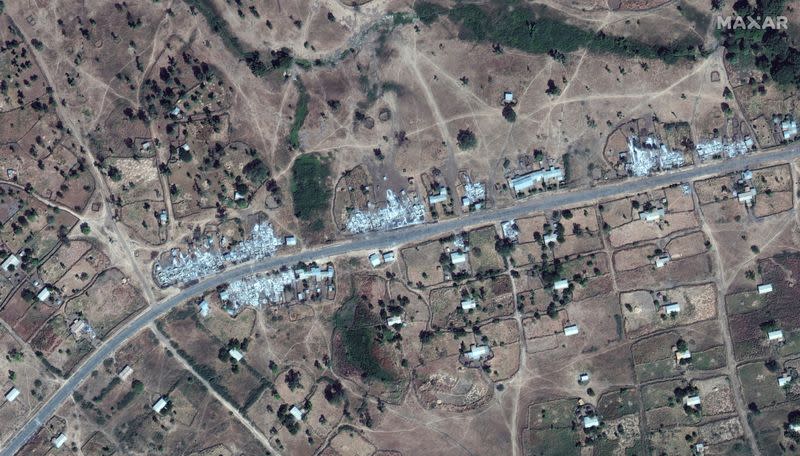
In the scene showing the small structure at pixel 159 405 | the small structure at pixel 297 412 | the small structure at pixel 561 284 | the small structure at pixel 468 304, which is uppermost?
the small structure at pixel 561 284

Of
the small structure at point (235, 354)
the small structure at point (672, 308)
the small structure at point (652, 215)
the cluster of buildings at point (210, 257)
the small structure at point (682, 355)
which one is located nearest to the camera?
the small structure at point (652, 215)

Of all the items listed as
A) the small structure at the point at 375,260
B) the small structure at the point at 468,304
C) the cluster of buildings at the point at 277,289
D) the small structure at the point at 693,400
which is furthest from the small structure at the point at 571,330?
the cluster of buildings at the point at 277,289

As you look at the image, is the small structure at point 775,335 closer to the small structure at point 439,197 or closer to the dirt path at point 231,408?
the small structure at point 439,197

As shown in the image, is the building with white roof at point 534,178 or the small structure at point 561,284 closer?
the small structure at point 561,284

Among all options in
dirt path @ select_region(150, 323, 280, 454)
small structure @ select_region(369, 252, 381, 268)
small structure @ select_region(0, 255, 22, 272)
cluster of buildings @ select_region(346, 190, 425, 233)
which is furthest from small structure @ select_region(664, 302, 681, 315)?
small structure @ select_region(0, 255, 22, 272)

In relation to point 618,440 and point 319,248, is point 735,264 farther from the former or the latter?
point 319,248

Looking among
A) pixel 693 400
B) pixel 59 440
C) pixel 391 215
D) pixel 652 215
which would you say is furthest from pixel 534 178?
pixel 59 440

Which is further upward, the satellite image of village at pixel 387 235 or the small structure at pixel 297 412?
the satellite image of village at pixel 387 235
